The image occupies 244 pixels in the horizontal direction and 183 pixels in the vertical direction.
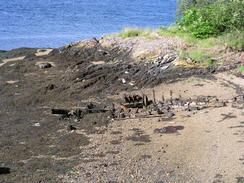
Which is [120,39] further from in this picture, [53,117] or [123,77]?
[53,117]

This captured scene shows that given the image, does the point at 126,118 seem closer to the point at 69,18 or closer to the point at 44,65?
→ the point at 44,65

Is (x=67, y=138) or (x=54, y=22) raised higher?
(x=54, y=22)

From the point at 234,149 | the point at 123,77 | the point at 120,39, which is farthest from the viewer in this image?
the point at 120,39

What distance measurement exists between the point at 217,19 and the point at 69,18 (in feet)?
104

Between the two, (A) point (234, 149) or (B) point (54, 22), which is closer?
(A) point (234, 149)

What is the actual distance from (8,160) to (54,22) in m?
40.3

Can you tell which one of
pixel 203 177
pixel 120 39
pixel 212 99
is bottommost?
pixel 203 177

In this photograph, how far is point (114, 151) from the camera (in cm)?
1656

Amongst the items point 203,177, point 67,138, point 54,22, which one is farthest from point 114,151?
point 54,22

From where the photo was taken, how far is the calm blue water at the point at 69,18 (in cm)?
4681

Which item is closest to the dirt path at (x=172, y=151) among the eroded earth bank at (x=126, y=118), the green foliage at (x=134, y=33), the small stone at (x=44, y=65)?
the eroded earth bank at (x=126, y=118)

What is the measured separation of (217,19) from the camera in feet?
89.6

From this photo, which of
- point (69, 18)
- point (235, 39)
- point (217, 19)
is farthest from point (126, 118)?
point (69, 18)

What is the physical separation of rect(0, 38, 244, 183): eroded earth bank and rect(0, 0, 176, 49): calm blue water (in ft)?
55.4
